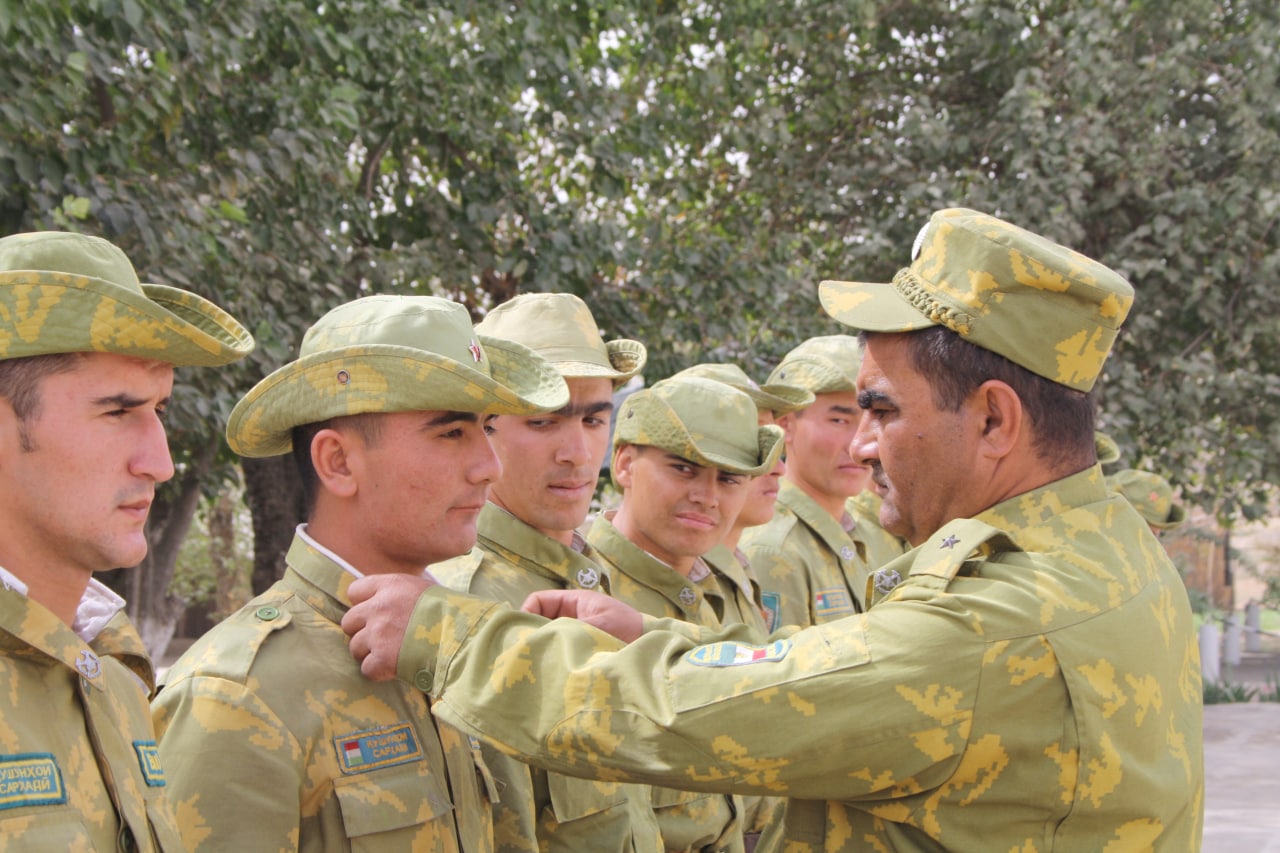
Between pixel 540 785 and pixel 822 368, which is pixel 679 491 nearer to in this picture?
pixel 540 785

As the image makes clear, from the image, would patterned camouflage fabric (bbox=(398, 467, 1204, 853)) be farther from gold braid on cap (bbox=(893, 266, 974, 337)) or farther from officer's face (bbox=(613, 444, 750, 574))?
officer's face (bbox=(613, 444, 750, 574))

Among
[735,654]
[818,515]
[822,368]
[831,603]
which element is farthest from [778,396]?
[735,654]

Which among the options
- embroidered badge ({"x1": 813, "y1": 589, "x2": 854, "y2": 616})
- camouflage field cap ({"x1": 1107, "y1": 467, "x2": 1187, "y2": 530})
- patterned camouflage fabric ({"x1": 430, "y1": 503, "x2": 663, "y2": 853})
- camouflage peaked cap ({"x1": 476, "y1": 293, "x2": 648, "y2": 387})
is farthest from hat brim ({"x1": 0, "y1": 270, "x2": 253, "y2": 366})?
camouflage field cap ({"x1": 1107, "y1": 467, "x2": 1187, "y2": 530})

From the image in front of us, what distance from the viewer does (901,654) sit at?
2.36 metres

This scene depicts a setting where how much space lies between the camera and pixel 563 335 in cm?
436

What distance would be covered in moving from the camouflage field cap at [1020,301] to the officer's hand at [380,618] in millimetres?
1021

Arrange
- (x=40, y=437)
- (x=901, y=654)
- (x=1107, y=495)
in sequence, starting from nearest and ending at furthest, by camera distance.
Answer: (x=40, y=437) → (x=901, y=654) → (x=1107, y=495)

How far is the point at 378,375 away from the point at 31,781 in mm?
1029

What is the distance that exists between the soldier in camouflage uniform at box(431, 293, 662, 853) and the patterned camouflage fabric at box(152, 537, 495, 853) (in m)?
0.46

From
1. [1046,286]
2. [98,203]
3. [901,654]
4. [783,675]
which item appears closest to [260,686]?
[783,675]

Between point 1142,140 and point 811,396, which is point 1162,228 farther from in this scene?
point 811,396

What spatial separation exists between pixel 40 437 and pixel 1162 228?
1041 centimetres

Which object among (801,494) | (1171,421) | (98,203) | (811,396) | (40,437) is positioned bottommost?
(1171,421)

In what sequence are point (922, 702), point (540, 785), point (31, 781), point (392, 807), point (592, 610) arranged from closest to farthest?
1. point (31, 781)
2. point (922, 702)
3. point (392, 807)
4. point (592, 610)
5. point (540, 785)
